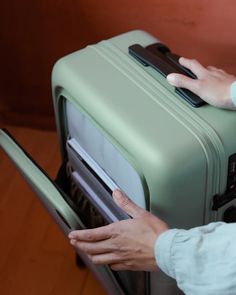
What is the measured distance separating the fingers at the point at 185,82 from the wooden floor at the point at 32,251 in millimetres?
658

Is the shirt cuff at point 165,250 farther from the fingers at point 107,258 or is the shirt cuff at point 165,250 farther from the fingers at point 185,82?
the fingers at point 185,82

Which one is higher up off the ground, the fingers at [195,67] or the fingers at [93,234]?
the fingers at [195,67]

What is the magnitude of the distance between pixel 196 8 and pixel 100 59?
363mm

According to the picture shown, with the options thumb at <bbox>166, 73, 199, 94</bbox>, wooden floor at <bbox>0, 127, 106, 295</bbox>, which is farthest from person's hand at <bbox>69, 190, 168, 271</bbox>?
wooden floor at <bbox>0, 127, 106, 295</bbox>

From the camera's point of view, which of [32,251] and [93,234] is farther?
[32,251]

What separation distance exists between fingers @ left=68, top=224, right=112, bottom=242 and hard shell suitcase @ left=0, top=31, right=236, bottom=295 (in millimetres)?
28

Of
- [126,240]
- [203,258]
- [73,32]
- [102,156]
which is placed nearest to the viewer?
[203,258]

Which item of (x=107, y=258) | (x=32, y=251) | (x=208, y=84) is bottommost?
(x=32, y=251)

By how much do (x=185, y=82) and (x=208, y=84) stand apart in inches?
1.4

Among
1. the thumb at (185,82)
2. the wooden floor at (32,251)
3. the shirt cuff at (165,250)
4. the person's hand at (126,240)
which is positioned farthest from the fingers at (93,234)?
the wooden floor at (32,251)

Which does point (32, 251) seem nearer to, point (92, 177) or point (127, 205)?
point (92, 177)

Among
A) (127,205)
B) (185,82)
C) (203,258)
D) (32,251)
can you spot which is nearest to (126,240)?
(127,205)

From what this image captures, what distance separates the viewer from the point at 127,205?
2.72 ft

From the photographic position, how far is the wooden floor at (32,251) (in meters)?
1.33
